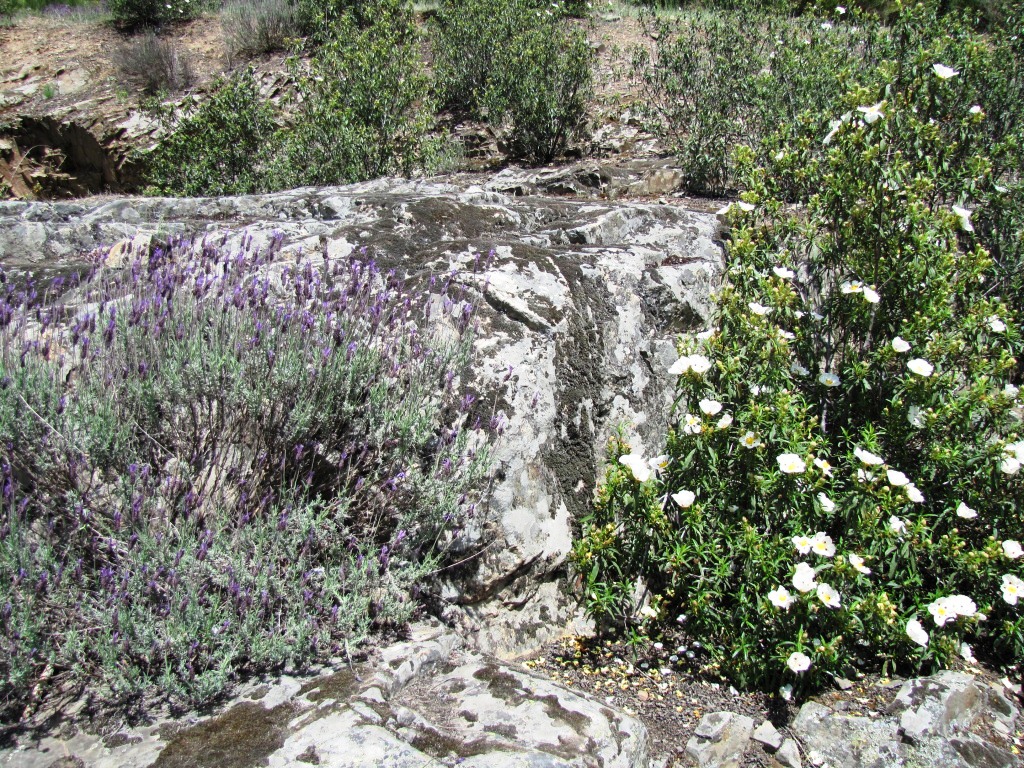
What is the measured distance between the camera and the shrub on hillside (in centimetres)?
1362

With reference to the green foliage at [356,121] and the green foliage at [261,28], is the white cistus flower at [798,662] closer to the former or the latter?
the green foliage at [356,121]

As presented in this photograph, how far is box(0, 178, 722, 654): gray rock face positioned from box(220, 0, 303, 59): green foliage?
37.2 ft

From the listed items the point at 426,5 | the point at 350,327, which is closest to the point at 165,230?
the point at 350,327

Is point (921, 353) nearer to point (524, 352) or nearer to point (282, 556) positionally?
point (524, 352)

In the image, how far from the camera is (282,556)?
238cm

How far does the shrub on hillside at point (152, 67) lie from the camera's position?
536 inches

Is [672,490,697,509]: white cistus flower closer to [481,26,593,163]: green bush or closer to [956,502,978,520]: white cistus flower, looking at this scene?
[956,502,978,520]: white cistus flower

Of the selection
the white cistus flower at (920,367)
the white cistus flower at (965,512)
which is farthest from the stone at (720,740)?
the white cistus flower at (920,367)

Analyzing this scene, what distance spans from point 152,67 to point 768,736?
50.5 feet

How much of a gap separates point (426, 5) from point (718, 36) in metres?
8.45

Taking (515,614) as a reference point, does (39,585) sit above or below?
above

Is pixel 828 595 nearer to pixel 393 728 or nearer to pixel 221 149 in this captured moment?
pixel 393 728

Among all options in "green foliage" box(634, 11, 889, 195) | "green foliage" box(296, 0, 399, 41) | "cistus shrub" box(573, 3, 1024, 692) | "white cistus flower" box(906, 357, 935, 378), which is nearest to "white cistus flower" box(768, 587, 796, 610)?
"cistus shrub" box(573, 3, 1024, 692)

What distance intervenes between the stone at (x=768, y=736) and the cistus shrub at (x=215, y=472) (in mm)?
1282
